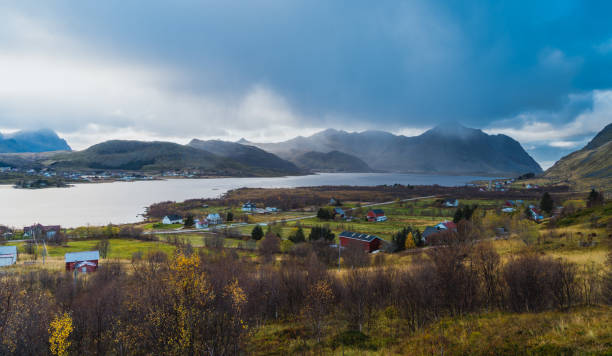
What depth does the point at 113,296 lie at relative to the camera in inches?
863

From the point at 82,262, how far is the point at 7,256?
14.2 m

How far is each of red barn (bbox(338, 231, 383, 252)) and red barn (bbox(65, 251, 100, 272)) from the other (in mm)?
37942

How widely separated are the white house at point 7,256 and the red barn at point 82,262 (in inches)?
422

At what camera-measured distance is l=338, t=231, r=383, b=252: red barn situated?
170ft

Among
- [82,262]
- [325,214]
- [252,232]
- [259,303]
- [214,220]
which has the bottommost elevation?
[214,220]

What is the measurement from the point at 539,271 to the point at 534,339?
21.8 ft

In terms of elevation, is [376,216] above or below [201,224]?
above

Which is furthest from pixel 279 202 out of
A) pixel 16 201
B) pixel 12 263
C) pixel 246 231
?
pixel 16 201

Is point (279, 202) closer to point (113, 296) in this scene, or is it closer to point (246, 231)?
point (246, 231)

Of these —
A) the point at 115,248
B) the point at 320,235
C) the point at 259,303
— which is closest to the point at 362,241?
the point at 320,235

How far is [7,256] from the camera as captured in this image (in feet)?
148

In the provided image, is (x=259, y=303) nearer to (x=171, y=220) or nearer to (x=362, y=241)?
(x=362, y=241)

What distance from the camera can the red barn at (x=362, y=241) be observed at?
51.9 m

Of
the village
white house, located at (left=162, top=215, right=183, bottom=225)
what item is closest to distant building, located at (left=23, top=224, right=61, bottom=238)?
the village
